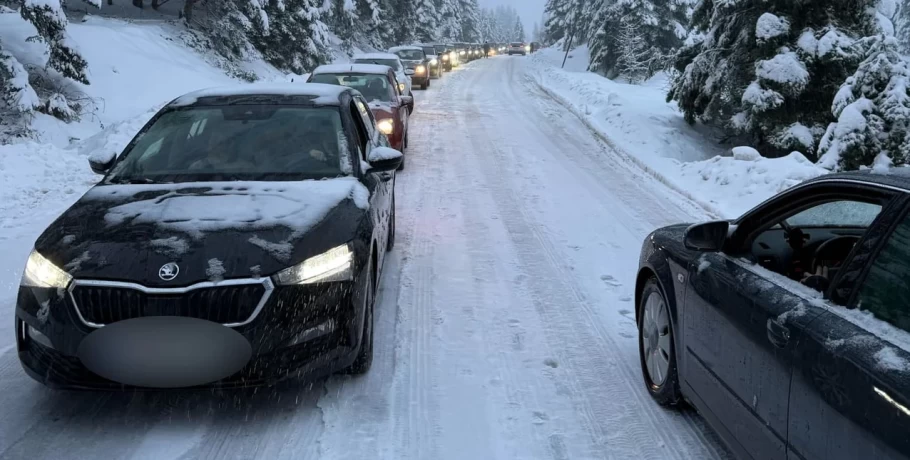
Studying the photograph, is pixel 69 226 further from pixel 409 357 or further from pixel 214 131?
pixel 409 357

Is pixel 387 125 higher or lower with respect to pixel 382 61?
higher

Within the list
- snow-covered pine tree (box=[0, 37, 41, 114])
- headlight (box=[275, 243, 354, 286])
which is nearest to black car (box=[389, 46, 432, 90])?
snow-covered pine tree (box=[0, 37, 41, 114])

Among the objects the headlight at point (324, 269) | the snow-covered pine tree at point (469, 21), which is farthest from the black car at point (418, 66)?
the snow-covered pine tree at point (469, 21)

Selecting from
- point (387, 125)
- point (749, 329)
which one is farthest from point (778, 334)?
point (387, 125)

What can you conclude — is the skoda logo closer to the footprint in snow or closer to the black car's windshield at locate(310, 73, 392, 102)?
the footprint in snow

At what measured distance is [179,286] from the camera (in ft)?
11.5

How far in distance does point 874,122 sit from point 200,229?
10.4m

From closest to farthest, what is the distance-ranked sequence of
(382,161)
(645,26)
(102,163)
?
(102,163) → (382,161) → (645,26)

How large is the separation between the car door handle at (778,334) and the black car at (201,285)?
6.68 feet

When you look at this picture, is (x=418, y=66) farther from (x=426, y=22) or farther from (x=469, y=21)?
(x=469, y=21)

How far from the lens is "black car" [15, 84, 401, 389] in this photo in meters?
3.49

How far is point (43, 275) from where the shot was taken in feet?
12.0

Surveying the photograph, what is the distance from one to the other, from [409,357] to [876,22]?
42.4ft

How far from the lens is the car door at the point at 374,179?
5223 mm
